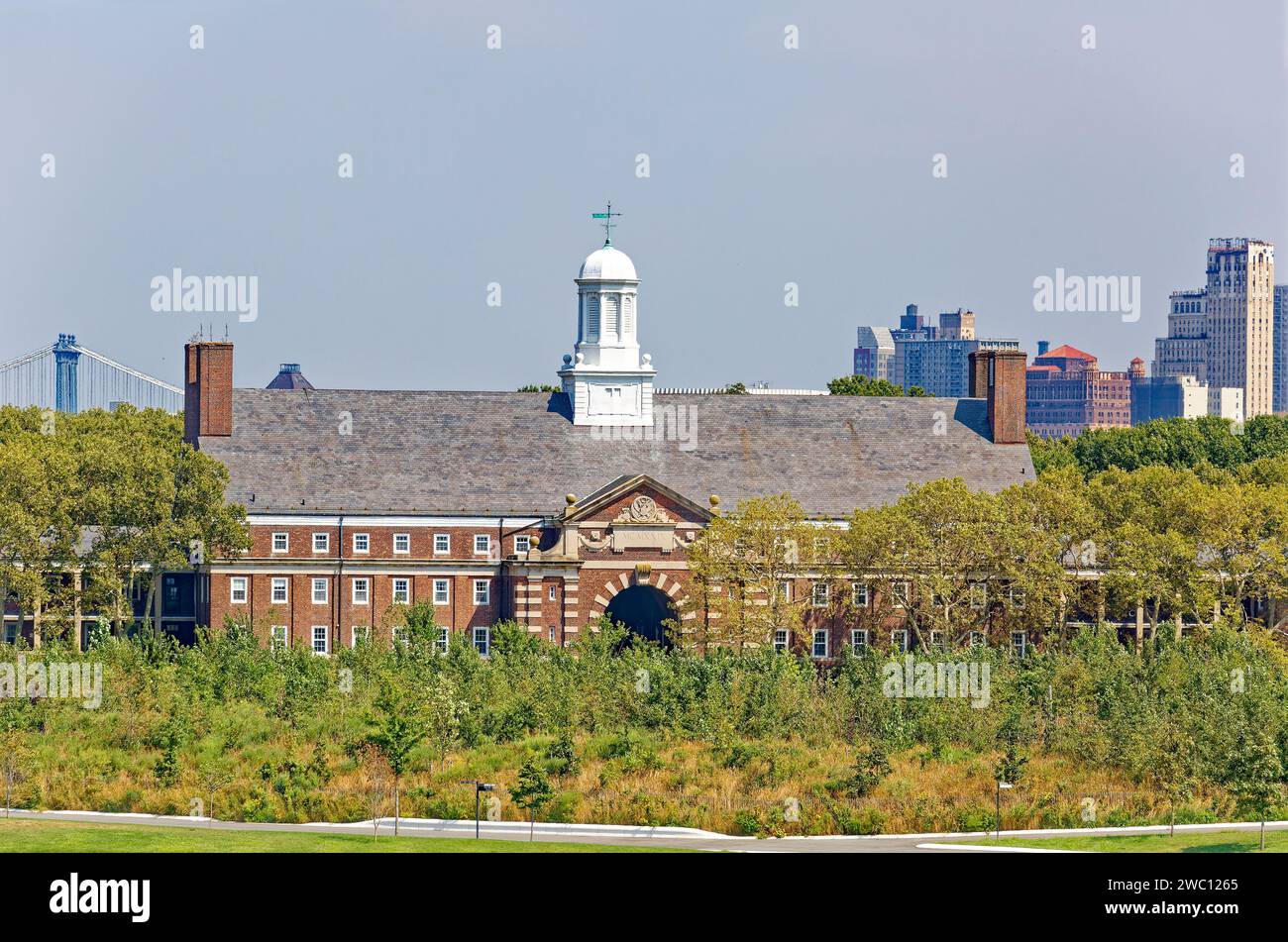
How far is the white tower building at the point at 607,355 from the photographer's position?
10469 cm

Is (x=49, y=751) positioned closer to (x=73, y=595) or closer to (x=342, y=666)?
(x=342, y=666)

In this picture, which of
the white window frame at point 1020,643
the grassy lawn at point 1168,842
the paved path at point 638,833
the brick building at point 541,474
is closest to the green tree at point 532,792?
the paved path at point 638,833

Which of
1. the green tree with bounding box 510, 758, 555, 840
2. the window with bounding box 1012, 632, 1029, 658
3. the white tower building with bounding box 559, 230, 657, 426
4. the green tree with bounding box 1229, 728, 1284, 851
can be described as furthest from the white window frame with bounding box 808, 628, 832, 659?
the green tree with bounding box 510, 758, 555, 840

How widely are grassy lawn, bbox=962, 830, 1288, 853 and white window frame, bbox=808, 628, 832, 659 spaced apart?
37.5 metres

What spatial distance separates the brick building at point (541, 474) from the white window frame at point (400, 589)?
0.05 metres

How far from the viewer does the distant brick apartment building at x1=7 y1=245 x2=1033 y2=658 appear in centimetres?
9688

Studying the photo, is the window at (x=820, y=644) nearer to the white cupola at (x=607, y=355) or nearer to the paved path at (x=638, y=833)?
the white cupola at (x=607, y=355)

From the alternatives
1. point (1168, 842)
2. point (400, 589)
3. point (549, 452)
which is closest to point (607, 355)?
point (549, 452)

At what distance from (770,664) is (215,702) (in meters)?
17.1

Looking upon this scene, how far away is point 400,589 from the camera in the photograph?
98.5 meters

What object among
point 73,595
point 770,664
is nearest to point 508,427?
point 73,595

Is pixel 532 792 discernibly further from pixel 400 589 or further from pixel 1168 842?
pixel 400 589

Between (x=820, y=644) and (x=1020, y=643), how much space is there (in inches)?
303

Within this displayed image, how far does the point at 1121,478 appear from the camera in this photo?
98438 mm
